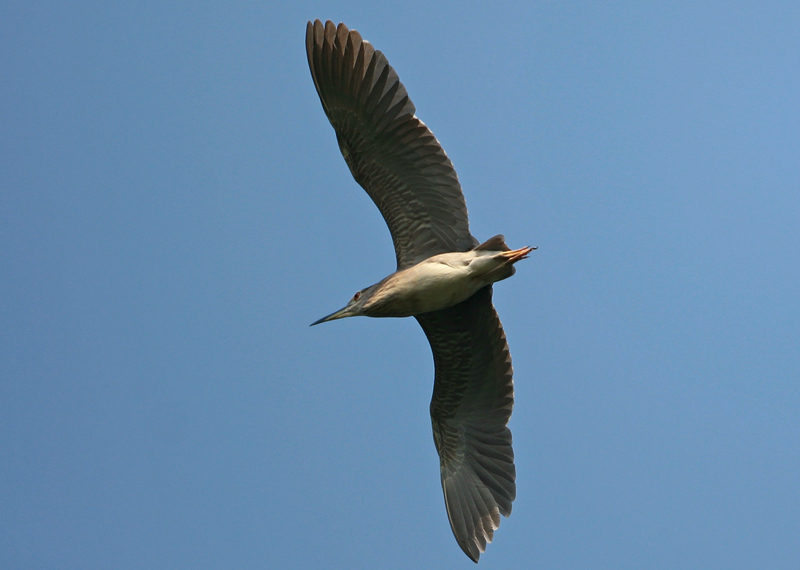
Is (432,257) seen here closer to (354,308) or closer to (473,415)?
(354,308)

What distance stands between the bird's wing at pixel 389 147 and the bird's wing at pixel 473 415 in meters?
0.79

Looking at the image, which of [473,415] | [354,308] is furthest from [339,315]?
[473,415]

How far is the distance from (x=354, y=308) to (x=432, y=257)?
924 millimetres

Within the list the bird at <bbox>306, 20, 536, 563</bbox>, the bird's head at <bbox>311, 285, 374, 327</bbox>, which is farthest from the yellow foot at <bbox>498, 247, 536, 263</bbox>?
the bird's head at <bbox>311, 285, 374, 327</bbox>

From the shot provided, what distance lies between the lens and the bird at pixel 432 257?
8.53m

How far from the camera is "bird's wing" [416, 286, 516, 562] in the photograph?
9391 mm

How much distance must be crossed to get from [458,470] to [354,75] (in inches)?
177

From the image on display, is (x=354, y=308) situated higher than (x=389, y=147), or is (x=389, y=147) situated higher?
(x=389, y=147)

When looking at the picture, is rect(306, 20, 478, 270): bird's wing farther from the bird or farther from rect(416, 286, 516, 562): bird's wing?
rect(416, 286, 516, 562): bird's wing

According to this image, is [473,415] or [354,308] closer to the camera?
[354,308]

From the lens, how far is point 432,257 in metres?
8.81

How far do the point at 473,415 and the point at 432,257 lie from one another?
7.03ft

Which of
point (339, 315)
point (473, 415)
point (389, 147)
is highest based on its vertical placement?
point (389, 147)

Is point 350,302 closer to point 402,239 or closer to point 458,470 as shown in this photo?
point 402,239
